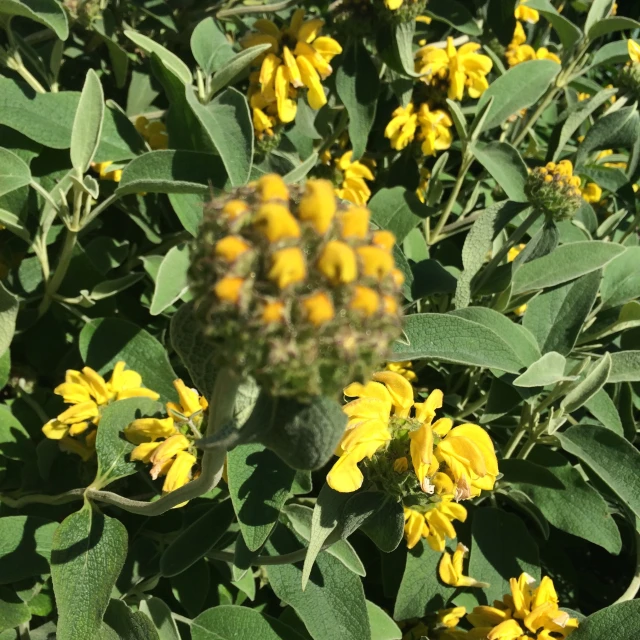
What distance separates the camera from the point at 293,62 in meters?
1.89

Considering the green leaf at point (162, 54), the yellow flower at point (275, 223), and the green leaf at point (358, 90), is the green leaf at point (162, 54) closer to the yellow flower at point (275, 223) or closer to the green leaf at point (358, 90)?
the green leaf at point (358, 90)

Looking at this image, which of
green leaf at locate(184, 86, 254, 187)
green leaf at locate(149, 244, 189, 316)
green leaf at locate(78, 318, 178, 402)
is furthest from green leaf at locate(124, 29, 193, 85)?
green leaf at locate(78, 318, 178, 402)

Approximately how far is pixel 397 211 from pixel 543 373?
29.3 inches

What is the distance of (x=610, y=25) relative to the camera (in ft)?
6.91

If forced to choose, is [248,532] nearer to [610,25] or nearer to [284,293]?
[284,293]

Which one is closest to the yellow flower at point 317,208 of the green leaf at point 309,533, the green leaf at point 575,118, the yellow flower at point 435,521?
the green leaf at point 309,533

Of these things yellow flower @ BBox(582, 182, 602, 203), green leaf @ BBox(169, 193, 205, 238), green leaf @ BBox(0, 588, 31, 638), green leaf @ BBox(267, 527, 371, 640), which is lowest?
green leaf @ BBox(0, 588, 31, 638)

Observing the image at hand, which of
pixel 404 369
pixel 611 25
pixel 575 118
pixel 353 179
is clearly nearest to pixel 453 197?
pixel 353 179

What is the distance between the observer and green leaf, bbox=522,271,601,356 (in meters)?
1.77

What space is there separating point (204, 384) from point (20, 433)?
984 millimetres

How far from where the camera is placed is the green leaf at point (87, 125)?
58.7 inches

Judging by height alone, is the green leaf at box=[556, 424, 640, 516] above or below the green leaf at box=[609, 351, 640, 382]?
below

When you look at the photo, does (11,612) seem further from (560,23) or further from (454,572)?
(560,23)

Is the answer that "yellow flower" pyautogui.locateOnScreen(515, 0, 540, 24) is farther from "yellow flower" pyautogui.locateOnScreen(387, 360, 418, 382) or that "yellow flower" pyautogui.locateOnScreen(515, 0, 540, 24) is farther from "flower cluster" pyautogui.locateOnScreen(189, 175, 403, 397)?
"flower cluster" pyautogui.locateOnScreen(189, 175, 403, 397)
